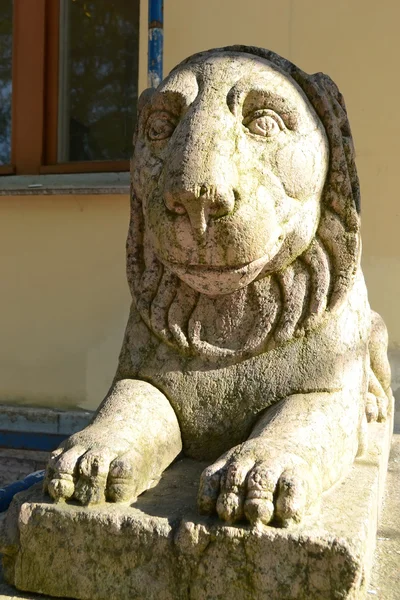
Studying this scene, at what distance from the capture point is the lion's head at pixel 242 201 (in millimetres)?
1605

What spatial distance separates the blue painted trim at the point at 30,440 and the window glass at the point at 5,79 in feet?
6.05

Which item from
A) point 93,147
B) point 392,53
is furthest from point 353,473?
point 93,147

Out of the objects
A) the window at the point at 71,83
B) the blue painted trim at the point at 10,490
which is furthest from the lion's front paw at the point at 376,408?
the window at the point at 71,83

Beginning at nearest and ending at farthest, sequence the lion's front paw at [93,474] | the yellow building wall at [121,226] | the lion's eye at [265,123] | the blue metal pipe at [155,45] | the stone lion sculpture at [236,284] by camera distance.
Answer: the lion's front paw at [93,474], the stone lion sculpture at [236,284], the lion's eye at [265,123], the blue metal pipe at [155,45], the yellow building wall at [121,226]

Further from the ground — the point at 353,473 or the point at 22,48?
the point at 22,48

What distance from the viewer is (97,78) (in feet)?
15.0

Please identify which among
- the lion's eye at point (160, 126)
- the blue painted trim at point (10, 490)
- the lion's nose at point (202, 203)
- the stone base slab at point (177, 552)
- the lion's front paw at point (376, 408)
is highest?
the lion's eye at point (160, 126)

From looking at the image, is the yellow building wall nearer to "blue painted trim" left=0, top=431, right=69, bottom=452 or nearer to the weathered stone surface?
"blue painted trim" left=0, top=431, right=69, bottom=452

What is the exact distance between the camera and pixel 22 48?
14.8ft

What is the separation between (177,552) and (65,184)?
317 centimetres

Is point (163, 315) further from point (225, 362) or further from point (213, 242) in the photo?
point (213, 242)

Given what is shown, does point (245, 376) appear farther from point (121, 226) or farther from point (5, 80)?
point (5, 80)

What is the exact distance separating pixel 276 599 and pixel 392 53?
3.21 meters

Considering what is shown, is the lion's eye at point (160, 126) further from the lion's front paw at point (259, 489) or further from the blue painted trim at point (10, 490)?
the blue painted trim at point (10, 490)
